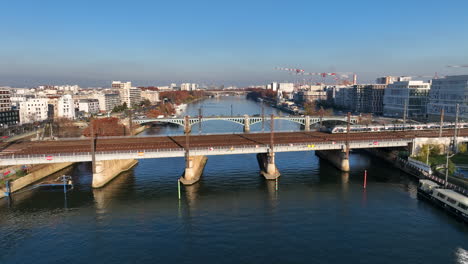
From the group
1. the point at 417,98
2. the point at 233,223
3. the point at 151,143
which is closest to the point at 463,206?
the point at 233,223

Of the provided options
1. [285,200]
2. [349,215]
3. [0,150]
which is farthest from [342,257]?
[0,150]

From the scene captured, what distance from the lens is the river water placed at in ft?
77.8

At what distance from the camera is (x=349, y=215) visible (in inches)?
1202

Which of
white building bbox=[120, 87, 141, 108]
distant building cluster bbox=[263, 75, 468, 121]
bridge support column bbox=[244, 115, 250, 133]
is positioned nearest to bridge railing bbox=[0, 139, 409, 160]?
distant building cluster bbox=[263, 75, 468, 121]

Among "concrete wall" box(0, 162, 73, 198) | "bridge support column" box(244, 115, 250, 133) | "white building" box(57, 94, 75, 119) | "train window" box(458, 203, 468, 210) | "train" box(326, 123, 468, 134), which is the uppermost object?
"white building" box(57, 94, 75, 119)

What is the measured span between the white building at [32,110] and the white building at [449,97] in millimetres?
112412

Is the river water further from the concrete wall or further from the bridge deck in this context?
the bridge deck

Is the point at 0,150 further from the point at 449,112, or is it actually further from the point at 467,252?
the point at 449,112

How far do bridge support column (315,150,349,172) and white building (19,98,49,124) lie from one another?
81.1 metres

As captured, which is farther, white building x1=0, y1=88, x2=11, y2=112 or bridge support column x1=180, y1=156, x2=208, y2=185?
white building x1=0, y1=88, x2=11, y2=112

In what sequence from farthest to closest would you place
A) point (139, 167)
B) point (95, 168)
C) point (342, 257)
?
1. point (139, 167)
2. point (95, 168)
3. point (342, 257)

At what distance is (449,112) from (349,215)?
7102 centimetres

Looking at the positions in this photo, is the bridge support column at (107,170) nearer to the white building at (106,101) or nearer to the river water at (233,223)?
the river water at (233,223)

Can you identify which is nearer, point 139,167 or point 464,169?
point 464,169
